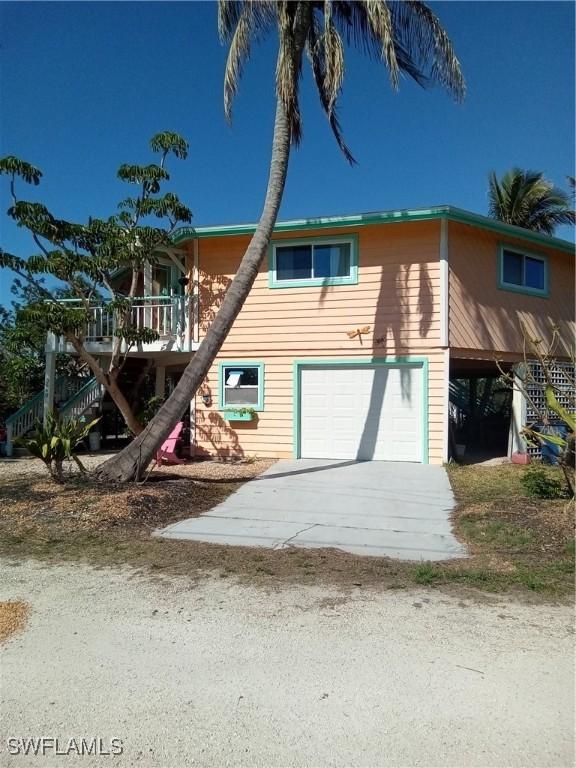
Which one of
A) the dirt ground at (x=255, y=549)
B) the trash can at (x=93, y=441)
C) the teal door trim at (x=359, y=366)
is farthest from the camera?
the trash can at (x=93, y=441)

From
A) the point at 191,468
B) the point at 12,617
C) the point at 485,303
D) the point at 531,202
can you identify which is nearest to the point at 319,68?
the point at 485,303

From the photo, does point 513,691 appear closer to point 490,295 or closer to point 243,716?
point 243,716

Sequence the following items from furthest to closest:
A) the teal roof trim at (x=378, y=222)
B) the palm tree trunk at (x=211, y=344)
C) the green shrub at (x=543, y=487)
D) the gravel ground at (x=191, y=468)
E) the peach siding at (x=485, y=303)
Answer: the peach siding at (x=485, y=303), the teal roof trim at (x=378, y=222), the gravel ground at (x=191, y=468), the palm tree trunk at (x=211, y=344), the green shrub at (x=543, y=487)

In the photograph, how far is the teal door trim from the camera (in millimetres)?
12305

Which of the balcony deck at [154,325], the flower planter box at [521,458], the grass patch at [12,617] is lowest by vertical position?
the grass patch at [12,617]

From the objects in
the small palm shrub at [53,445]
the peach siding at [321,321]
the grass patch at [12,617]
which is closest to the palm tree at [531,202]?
the peach siding at [321,321]

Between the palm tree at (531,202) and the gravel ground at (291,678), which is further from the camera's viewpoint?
the palm tree at (531,202)

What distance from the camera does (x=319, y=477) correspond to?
417 inches

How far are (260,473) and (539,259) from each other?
28.7 ft

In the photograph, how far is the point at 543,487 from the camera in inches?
309

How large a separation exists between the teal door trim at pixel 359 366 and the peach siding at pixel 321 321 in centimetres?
9

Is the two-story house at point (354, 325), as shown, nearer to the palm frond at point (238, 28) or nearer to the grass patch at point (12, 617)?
the palm frond at point (238, 28)

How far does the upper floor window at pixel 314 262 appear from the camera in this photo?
41.9ft

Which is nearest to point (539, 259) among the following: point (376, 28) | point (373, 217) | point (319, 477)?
point (373, 217)
